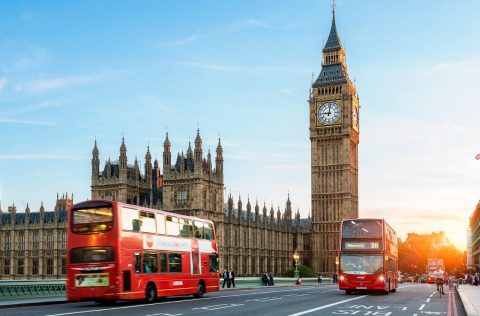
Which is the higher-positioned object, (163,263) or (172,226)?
(172,226)

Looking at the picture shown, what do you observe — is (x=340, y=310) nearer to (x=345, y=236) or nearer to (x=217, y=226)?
(x=345, y=236)

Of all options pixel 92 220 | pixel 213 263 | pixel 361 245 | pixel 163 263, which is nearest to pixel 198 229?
pixel 213 263

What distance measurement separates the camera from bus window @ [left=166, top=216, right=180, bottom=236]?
1271 inches

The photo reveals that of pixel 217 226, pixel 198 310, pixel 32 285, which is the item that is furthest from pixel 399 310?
pixel 217 226

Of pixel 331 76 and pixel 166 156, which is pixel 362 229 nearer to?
pixel 166 156

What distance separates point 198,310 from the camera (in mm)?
24906

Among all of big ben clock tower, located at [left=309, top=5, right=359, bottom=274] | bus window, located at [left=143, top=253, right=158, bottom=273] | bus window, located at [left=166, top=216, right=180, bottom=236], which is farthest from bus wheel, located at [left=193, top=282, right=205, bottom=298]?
big ben clock tower, located at [left=309, top=5, right=359, bottom=274]

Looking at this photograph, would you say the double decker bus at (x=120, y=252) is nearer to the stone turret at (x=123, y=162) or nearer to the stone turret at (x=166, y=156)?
the stone turret at (x=166, y=156)

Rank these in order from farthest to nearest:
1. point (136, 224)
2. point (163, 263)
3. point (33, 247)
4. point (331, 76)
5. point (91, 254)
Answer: point (331, 76), point (33, 247), point (163, 263), point (136, 224), point (91, 254)

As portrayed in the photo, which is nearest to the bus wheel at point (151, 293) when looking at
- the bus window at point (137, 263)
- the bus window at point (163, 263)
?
the bus window at point (163, 263)

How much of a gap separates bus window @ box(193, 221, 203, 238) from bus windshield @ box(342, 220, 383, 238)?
821 centimetres

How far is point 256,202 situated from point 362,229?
2957 inches

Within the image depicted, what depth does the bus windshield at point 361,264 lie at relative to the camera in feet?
125

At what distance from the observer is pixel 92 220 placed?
91.9 ft
